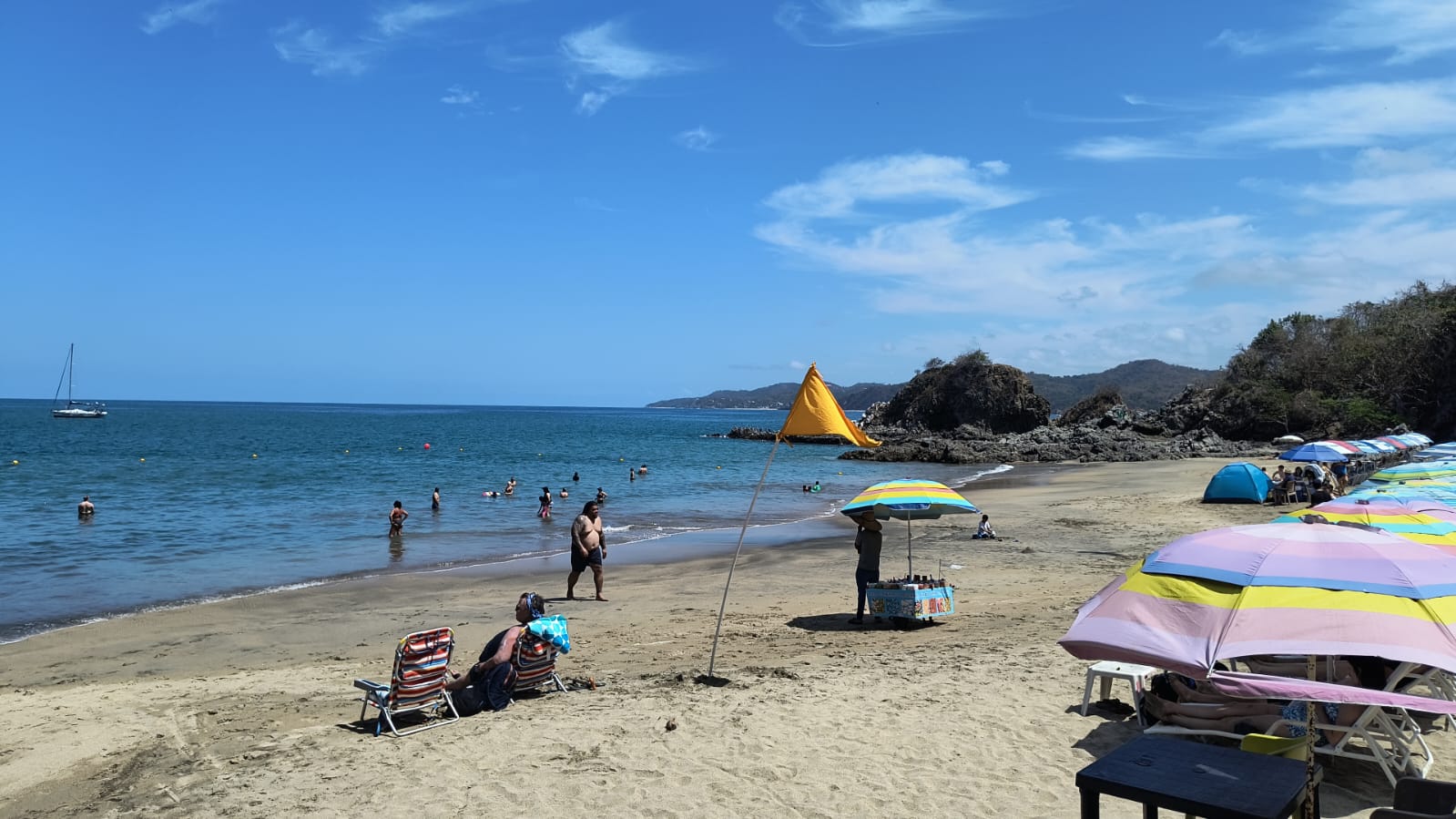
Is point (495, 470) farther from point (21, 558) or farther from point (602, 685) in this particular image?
point (602, 685)

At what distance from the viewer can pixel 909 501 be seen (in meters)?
11.8

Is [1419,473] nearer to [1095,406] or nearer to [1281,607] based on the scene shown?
[1281,607]

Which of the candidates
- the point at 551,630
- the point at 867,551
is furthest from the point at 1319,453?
the point at 551,630

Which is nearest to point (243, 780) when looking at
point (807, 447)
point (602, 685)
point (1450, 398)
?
point (602, 685)

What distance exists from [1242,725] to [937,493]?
559 cm

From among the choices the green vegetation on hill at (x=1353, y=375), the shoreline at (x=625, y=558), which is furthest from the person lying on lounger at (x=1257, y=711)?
the green vegetation on hill at (x=1353, y=375)

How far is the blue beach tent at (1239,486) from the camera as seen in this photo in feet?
85.9

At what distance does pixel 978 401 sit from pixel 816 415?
73.6 meters

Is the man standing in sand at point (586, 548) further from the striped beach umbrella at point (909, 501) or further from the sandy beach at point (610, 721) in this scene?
the striped beach umbrella at point (909, 501)

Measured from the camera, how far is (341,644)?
1239 centimetres

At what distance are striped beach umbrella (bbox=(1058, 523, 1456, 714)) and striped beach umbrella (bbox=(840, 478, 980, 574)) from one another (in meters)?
6.25

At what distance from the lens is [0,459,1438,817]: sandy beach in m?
6.41

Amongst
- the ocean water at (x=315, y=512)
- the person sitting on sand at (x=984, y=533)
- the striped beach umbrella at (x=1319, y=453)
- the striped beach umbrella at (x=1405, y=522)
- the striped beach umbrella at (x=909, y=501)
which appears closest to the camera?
the striped beach umbrella at (x=1405, y=522)

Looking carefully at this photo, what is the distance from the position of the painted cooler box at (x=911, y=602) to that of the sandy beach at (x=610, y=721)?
0.22 meters
